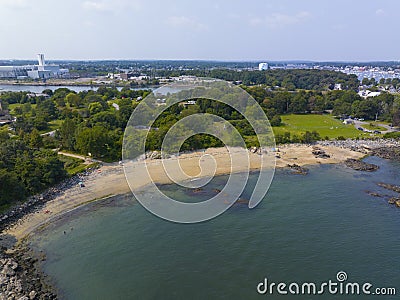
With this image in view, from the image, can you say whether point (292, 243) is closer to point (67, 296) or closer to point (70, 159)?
point (67, 296)

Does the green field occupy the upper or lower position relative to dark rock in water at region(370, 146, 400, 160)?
upper

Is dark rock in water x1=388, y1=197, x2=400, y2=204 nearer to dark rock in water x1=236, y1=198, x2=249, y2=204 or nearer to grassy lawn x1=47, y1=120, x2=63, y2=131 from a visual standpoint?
dark rock in water x1=236, y1=198, x2=249, y2=204

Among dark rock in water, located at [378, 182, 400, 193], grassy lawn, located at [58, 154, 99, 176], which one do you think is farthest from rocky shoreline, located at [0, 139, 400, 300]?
grassy lawn, located at [58, 154, 99, 176]

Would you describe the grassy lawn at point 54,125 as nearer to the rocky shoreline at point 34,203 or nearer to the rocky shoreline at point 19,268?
the rocky shoreline at point 34,203

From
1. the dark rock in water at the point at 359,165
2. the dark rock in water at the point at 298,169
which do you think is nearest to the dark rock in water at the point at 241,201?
the dark rock in water at the point at 298,169

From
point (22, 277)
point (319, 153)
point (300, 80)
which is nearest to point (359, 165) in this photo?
point (319, 153)

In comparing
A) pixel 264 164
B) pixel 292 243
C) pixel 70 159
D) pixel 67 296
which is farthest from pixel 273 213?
pixel 70 159
